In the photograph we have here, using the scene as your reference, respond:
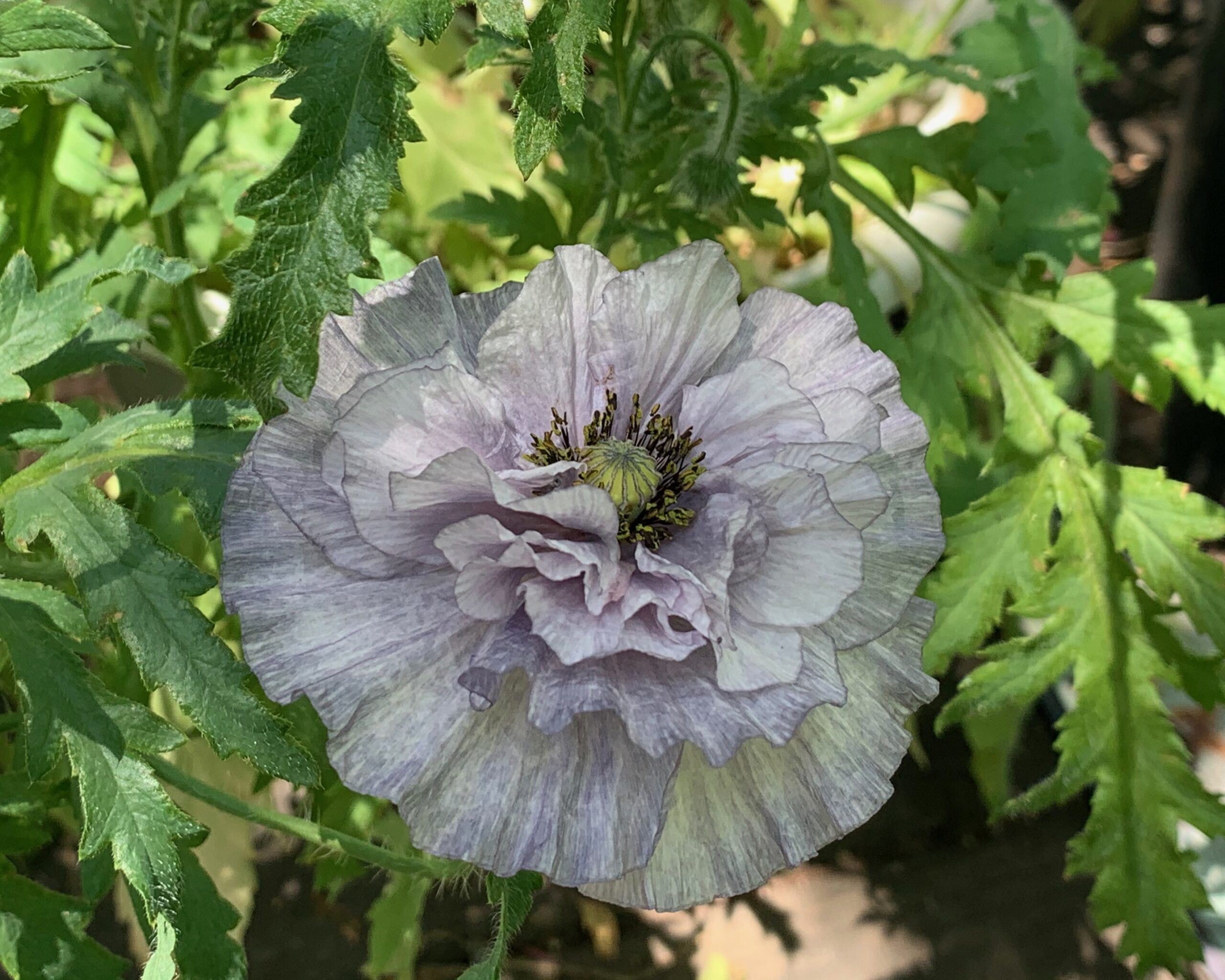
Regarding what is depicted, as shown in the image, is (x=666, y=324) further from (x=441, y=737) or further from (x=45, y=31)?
(x=45, y=31)

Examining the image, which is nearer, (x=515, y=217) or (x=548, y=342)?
(x=548, y=342)

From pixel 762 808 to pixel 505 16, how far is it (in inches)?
19.3

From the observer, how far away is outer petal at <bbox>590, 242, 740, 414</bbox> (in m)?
0.63

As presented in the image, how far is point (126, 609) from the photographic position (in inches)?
26.2

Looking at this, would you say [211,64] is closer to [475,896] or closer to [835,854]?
[475,896]

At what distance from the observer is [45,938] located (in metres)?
0.82

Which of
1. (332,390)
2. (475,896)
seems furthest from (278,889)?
(332,390)

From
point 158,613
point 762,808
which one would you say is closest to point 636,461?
point 762,808

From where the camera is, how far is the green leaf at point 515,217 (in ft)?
3.67

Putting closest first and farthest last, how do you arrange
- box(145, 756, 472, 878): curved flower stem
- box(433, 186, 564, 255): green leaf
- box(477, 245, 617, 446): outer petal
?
box(477, 245, 617, 446): outer petal < box(145, 756, 472, 878): curved flower stem < box(433, 186, 564, 255): green leaf

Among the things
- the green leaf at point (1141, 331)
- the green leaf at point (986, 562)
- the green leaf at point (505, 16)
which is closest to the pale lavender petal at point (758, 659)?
the green leaf at point (505, 16)

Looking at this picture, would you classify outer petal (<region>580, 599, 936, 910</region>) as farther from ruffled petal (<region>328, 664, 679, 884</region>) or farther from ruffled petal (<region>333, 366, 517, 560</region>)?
ruffled petal (<region>333, 366, 517, 560</region>)

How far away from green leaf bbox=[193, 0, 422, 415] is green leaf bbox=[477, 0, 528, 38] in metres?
0.06

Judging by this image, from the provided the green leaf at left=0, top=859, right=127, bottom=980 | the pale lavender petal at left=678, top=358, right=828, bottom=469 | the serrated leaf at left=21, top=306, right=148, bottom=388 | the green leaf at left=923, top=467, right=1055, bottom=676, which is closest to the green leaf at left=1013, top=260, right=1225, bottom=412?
the green leaf at left=923, top=467, right=1055, bottom=676
